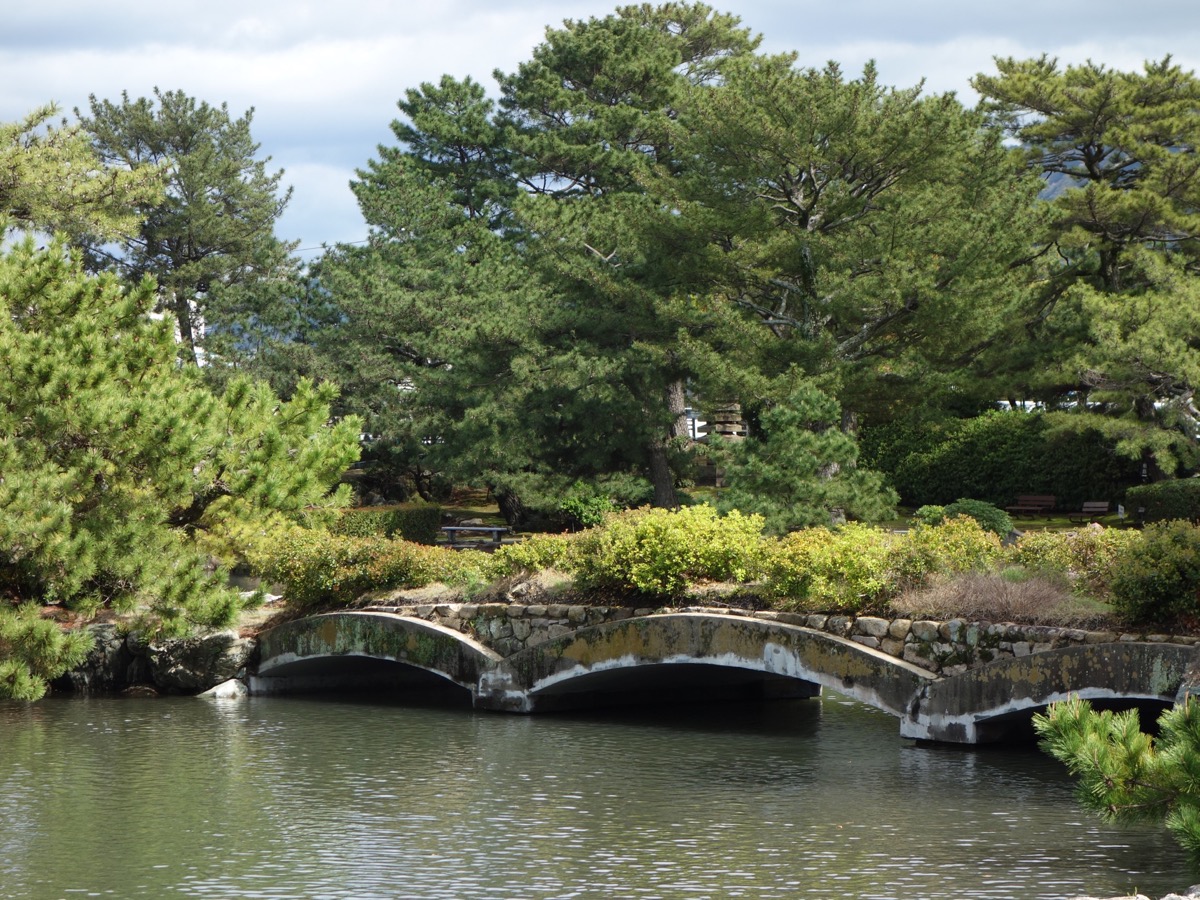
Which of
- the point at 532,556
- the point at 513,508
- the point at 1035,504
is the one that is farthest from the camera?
the point at 1035,504

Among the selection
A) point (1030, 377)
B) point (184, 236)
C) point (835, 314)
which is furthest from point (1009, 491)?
point (184, 236)

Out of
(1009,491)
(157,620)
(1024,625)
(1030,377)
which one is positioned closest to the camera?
(1024,625)

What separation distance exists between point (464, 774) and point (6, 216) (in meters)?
A: 17.3

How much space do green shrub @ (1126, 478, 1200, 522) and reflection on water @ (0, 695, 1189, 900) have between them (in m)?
13.5

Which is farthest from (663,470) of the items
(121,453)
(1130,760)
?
(1130,760)

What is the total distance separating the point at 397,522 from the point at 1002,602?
18894 millimetres

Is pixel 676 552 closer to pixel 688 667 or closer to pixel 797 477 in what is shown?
pixel 688 667

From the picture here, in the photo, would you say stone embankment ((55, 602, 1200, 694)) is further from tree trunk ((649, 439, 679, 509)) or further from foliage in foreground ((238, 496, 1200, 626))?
tree trunk ((649, 439, 679, 509))

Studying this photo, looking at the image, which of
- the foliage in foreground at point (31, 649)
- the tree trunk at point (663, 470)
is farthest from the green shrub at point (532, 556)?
the tree trunk at point (663, 470)

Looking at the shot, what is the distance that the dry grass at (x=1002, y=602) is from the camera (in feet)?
56.2

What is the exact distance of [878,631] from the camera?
18.5 meters

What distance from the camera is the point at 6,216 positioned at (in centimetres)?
2873

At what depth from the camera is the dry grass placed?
675 inches

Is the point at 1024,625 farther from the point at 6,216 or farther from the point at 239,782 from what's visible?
the point at 6,216
